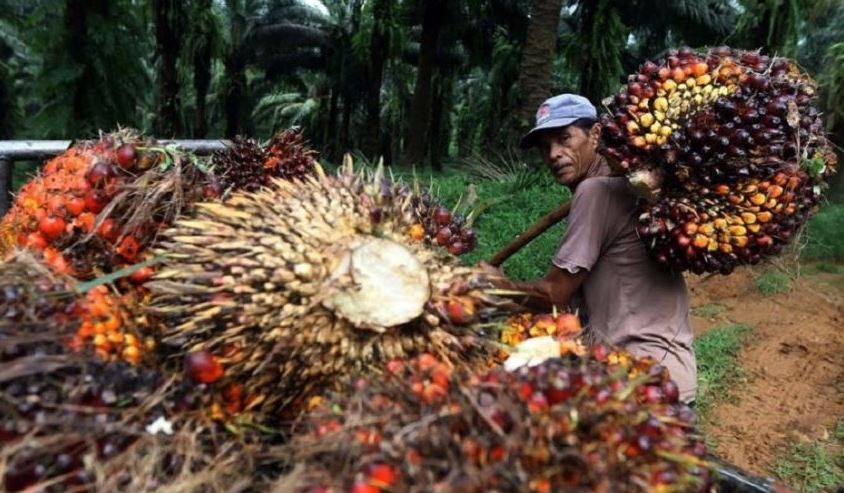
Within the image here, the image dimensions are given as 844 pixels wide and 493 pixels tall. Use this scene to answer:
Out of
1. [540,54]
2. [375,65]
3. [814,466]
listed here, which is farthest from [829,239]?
[375,65]

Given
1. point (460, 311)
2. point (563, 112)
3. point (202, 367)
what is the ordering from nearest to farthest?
point (202, 367) < point (460, 311) < point (563, 112)

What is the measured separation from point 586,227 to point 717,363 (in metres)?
5.09

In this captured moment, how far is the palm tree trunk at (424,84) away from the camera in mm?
14125

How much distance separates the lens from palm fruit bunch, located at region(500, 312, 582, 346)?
4.83ft

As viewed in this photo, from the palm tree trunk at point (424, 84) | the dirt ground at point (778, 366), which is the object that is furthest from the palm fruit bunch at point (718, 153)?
the palm tree trunk at point (424, 84)

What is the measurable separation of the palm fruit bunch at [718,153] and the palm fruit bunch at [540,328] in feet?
1.15

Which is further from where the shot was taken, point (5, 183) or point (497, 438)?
point (5, 183)

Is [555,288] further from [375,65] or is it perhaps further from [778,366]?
[375,65]

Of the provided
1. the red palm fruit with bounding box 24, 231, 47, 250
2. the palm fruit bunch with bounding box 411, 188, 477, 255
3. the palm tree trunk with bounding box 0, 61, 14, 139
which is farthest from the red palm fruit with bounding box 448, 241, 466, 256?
the palm tree trunk with bounding box 0, 61, 14, 139

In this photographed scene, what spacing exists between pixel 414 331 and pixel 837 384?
263 inches

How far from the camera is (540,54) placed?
8.36 m

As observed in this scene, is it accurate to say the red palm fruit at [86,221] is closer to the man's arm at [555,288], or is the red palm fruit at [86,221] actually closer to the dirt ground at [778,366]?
the man's arm at [555,288]

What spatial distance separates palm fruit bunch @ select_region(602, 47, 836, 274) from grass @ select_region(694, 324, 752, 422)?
14.6 ft

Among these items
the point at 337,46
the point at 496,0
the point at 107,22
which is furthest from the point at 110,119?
the point at 337,46
